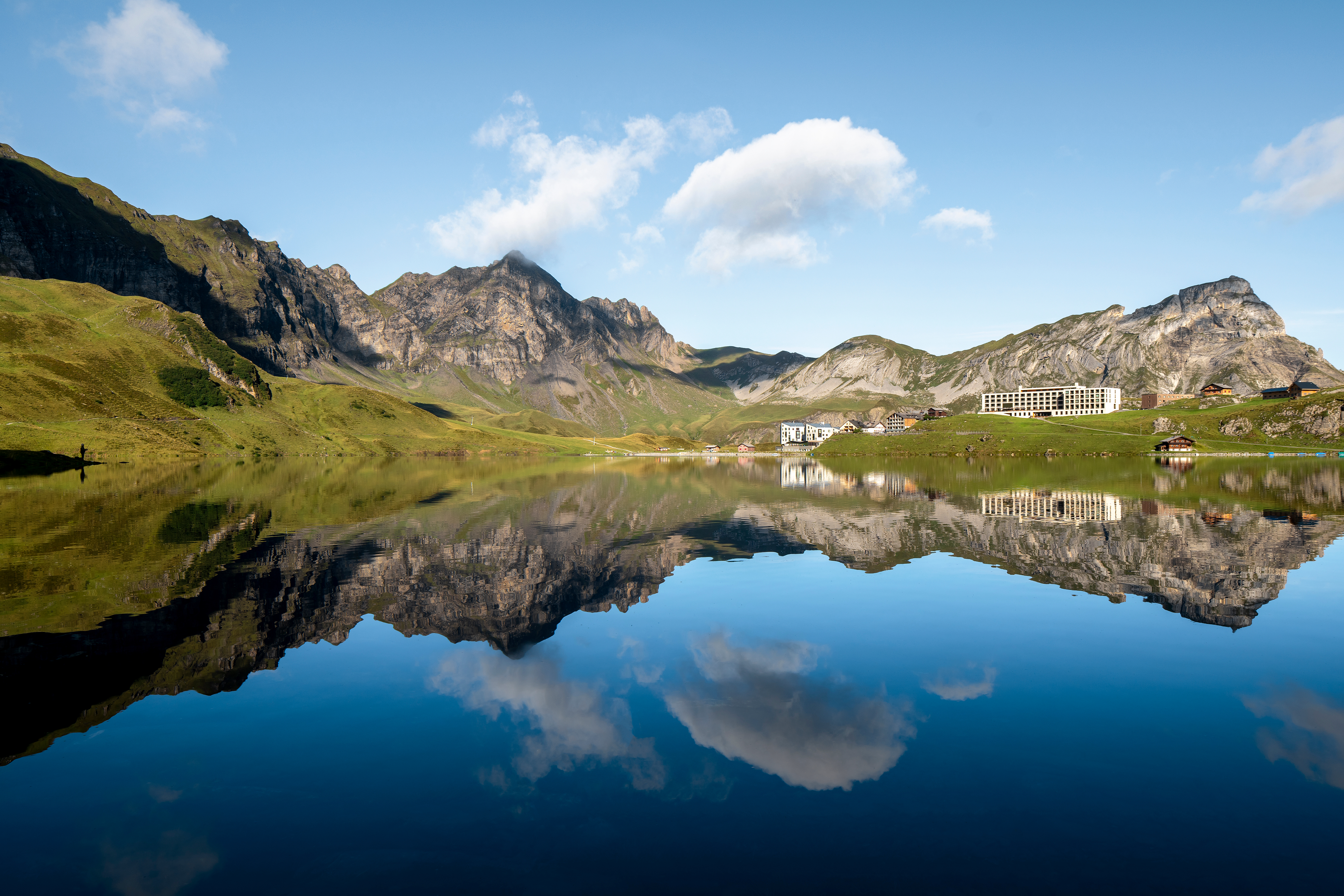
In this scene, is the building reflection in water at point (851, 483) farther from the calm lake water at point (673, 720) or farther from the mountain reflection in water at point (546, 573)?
the calm lake water at point (673, 720)

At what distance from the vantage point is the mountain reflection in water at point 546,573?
18.6 m

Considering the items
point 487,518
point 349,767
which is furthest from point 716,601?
point 487,518

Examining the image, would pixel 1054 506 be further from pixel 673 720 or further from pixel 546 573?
pixel 673 720

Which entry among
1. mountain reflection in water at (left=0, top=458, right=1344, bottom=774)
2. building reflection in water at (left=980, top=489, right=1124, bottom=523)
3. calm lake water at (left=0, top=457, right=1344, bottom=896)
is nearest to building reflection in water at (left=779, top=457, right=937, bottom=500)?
mountain reflection in water at (left=0, top=458, right=1344, bottom=774)

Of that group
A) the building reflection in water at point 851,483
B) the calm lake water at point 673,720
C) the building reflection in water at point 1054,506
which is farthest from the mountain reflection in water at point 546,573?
the building reflection in water at point 851,483

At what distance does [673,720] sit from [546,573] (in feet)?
72.0

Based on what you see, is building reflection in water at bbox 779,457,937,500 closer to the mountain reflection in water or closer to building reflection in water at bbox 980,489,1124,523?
the mountain reflection in water

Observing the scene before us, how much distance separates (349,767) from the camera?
52.0 ft

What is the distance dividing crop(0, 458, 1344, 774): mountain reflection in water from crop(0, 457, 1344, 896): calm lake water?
0.21 m

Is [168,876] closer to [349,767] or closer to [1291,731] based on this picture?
[349,767]

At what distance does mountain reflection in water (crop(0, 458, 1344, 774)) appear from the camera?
18.6m

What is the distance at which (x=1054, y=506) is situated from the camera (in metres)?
69.3

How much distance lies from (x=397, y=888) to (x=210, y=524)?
184ft

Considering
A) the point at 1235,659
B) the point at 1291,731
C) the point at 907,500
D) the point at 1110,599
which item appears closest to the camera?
the point at 1291,731
